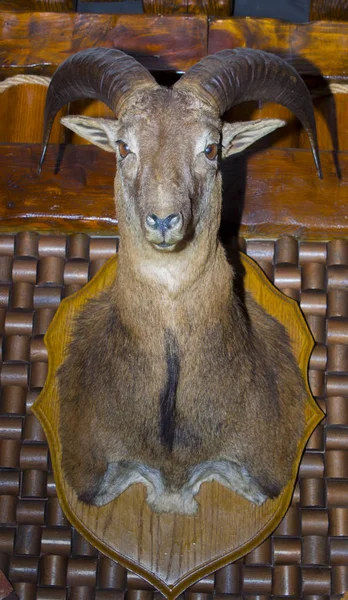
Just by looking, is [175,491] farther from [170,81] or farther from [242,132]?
[170,81]

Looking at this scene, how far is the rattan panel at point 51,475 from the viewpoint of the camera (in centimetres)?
356

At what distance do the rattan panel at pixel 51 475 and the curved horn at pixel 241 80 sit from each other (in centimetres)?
83

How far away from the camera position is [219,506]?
11.6 ft

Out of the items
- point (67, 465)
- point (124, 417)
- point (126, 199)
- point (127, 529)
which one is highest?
point (126, 199)

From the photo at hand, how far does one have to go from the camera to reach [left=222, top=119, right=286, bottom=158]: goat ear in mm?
3203

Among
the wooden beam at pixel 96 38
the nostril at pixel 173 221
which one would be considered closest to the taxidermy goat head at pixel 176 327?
the nostril at pixel 173 221

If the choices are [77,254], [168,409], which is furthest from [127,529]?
[77,254]

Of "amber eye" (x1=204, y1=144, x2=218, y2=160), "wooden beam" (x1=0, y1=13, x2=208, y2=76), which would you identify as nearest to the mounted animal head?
"amber eye" (x1=204, y1=144, x2=218, y2=160)

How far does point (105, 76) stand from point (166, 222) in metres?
0.72

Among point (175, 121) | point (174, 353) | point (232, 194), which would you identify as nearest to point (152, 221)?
point (175, 121)

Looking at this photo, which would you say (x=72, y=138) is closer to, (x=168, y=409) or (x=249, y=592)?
(x=168, y=409)

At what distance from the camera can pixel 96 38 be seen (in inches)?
160

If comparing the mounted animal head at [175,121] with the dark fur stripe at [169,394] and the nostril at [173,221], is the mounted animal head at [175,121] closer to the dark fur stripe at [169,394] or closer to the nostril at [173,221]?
the nostril at [173,221]

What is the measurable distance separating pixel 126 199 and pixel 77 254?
781mm
